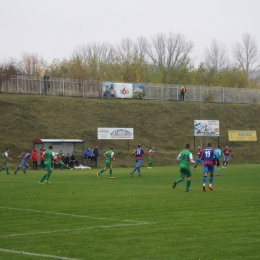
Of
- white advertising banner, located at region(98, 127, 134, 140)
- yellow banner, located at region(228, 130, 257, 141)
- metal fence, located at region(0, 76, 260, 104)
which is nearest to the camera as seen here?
white advertising banner, located at region(98, 127, 134, 140)

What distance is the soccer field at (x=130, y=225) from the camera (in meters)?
11.3

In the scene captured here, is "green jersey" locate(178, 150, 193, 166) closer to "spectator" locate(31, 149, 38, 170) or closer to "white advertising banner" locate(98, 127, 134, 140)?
"spectator" locate(31, 149, 38, 170)

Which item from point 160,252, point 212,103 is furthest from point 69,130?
point 160,252

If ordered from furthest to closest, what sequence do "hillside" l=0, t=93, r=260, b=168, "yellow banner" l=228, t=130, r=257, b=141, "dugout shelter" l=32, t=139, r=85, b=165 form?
Answer: "yellow banner" l=228, t=130, r=257, b=141
"hillside" l=0, t=93, r=260, b=168
"dugout shelter" l=32, t=139, r=85, b=165

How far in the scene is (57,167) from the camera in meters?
52.6

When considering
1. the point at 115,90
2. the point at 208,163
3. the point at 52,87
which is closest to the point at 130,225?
the point at 208,163

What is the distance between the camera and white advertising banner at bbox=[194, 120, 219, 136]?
211 feet

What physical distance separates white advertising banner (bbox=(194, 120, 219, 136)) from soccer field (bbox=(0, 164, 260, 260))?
38944 millimetres

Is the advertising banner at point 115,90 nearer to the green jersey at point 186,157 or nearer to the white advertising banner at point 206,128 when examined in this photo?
the white advertising banner at point 206,128

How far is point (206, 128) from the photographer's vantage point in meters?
64.6

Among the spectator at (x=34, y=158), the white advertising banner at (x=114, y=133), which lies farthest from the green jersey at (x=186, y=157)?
the white advertising banner at (x=114, y=133)

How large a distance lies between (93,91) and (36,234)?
197 feet

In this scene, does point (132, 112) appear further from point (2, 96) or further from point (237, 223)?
point (237, 223)

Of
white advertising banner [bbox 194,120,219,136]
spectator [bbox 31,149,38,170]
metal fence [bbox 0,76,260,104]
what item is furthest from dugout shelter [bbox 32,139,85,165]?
metal fence [bbox 0,76,260,104]
